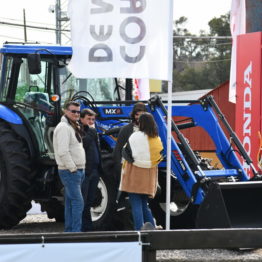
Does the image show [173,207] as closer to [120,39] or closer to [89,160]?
[89,160]

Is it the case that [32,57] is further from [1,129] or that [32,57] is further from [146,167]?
[146,167]

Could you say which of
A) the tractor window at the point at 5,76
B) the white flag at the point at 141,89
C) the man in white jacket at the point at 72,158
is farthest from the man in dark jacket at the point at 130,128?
the white flag at the point at 141,89

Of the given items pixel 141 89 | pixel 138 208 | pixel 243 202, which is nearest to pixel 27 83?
pixel 141 89

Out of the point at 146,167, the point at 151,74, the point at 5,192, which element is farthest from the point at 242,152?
the point at 5,192

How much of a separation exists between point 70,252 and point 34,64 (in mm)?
4622

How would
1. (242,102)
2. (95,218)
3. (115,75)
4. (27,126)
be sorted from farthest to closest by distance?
1. (242,102)
2. (27,126)
3. (95,218)
4. (115,75)

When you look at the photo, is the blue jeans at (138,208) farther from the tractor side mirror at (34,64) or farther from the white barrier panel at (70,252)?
the white barrier panel at (70,252)

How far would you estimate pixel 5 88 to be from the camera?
36.8ft

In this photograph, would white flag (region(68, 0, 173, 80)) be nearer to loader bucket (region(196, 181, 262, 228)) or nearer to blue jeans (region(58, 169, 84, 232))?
blue jeans (region(58, 169, 84, 232))

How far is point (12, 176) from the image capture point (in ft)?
34.0

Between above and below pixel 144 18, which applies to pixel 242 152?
below

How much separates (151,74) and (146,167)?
4.39 feet

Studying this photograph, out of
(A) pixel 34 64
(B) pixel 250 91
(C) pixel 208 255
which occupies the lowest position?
(C) pixel 208 255

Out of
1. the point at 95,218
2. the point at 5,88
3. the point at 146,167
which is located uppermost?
the point at 5,88
